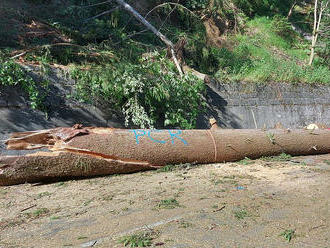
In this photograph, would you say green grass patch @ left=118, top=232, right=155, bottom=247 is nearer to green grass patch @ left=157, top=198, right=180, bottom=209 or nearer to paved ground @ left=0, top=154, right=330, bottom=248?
paved ground @ left=0, top=154, right=330, bottom=248

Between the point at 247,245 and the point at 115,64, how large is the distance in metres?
4.86

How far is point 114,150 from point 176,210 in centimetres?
176

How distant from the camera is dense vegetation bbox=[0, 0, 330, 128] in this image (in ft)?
19.9

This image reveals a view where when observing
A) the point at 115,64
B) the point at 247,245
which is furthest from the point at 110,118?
the point at 247,245

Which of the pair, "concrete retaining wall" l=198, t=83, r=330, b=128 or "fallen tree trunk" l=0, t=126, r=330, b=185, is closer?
"fallen tree trunk" l=0, t=126, r=330, b=185

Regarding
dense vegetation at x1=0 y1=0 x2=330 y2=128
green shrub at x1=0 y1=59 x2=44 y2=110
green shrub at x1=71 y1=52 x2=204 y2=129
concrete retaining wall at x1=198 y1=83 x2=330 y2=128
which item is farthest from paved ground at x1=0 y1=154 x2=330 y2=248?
concrete retaining wall at x1=198 y1=83 x2=330 y2=128

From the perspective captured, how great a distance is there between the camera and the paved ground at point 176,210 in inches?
98.9

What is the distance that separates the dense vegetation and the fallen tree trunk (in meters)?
1.14

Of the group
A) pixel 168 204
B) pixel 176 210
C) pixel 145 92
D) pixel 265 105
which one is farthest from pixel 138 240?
pixel 265 105

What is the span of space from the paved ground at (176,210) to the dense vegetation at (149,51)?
1970 mm

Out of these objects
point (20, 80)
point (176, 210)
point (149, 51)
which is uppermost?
point (149, 51)

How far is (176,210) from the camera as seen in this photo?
306cm

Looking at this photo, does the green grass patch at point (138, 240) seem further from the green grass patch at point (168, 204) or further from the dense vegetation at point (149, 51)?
the dense vegetation at point (149, 51)

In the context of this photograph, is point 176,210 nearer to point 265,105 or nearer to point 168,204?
point 168,204
